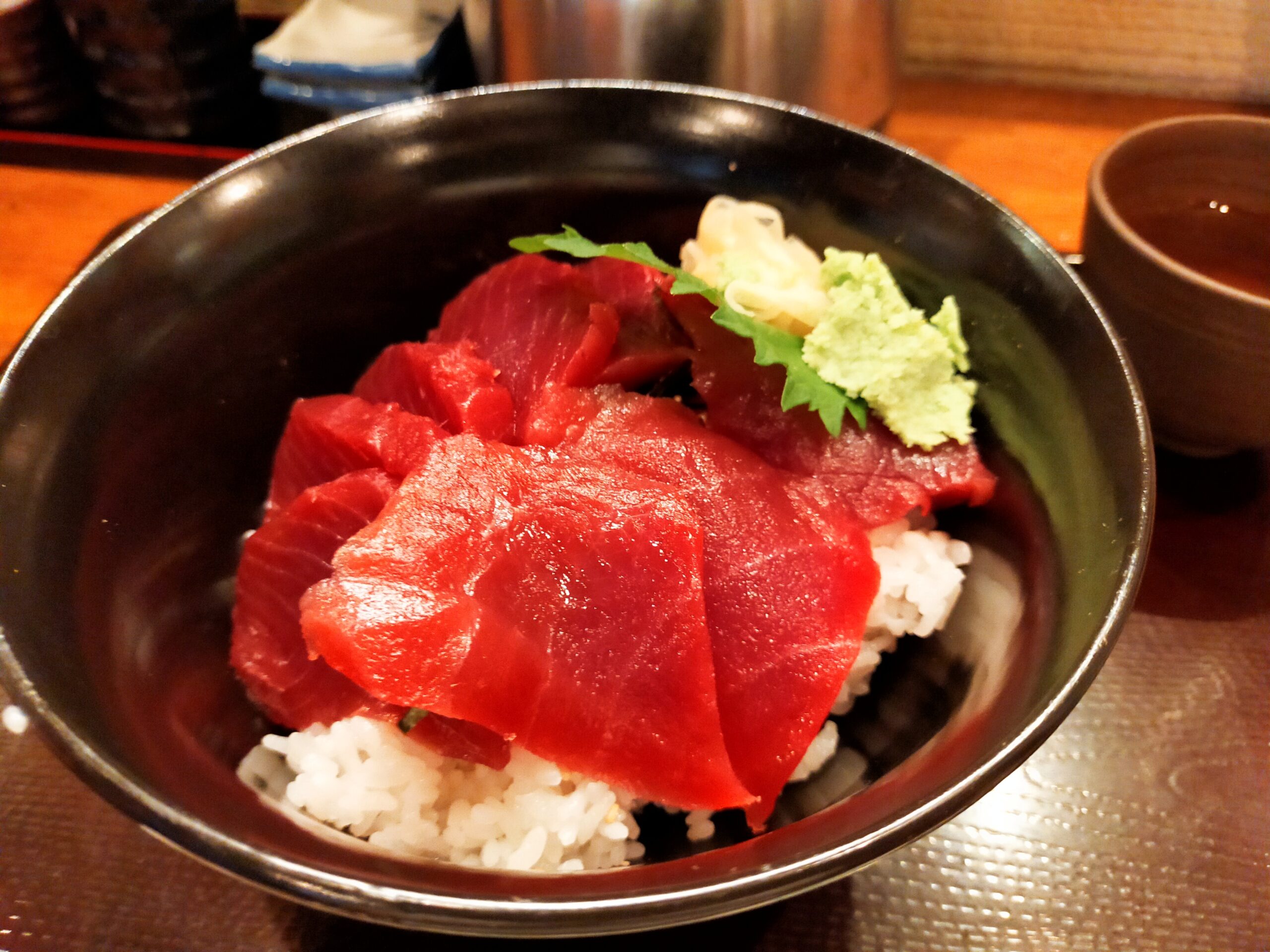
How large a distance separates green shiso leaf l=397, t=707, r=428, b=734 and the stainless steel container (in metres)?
1.62

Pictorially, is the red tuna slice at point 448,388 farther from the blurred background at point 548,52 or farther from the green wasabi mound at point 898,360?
the blurred background at point 548,52

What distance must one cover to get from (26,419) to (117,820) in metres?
0.57

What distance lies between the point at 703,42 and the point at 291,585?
5.04 feet

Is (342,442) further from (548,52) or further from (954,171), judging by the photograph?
(954,171)

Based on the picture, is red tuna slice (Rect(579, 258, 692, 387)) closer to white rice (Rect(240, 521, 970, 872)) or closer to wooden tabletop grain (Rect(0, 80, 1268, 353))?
white rice (Rect(240, 521, 970, 872))

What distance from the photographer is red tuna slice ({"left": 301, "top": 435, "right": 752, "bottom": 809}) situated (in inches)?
43.4

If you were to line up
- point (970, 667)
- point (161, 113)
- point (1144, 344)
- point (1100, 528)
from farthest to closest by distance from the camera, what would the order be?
point (161, 113) < point (1144, 344) < point (970, 667) < point (1100, 528)

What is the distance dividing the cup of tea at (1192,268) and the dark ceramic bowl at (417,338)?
1.03ft

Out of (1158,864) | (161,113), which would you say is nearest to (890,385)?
(1158,864)

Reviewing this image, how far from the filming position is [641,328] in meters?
1.55

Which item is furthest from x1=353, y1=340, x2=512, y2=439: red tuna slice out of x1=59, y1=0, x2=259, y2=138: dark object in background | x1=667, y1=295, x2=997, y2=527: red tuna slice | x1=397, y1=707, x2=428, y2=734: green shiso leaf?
x1=59, y1=0, x2=259, y2=138: dark object in background

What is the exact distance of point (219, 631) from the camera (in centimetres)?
142

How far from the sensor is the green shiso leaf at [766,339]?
137cm

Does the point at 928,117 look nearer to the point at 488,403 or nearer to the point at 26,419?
the point at 488,403
